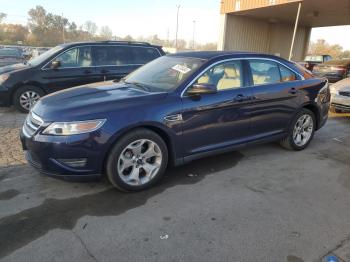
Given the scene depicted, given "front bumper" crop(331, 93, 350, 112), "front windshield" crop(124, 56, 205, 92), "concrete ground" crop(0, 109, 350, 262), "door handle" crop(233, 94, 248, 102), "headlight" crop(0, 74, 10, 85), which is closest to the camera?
"concrete ground" crop(0, 109, 350, 262)

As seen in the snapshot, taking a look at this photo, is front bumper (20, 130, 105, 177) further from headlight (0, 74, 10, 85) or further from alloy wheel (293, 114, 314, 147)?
headlight (0, 74, 10, 85)

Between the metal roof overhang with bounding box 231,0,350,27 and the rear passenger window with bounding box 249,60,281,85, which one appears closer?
the rear passenger window with bounding box 249,60,281,85

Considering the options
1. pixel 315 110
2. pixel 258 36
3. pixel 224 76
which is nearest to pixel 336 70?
pixel 315 110

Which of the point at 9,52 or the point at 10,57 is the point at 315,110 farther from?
the point at 9,52

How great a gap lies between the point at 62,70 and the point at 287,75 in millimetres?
5121

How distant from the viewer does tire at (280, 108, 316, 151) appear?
5.11 m

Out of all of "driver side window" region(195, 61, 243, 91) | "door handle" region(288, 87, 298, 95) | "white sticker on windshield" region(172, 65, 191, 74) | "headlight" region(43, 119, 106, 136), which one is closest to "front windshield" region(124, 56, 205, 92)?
"white sticker on windshield" region(172, 65, 191, 74)

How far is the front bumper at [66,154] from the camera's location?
3191 millimetres

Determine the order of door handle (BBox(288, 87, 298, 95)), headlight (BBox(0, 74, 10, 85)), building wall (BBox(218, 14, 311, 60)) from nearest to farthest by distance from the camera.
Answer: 1. door handle (BBox(288, 87, 298, 95))
2. headlight (BBox(0, 74, 10, 85))
3. building wall (BBox(218, 14, 311, 60))

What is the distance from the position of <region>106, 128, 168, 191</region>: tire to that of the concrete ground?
15cm

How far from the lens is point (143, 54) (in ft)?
27.5

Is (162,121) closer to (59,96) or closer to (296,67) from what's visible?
(59,96)

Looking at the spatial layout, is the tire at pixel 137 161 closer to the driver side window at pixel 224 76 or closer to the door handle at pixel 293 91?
the driver side window at pixel 224 76

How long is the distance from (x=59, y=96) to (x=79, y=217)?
1557mm
